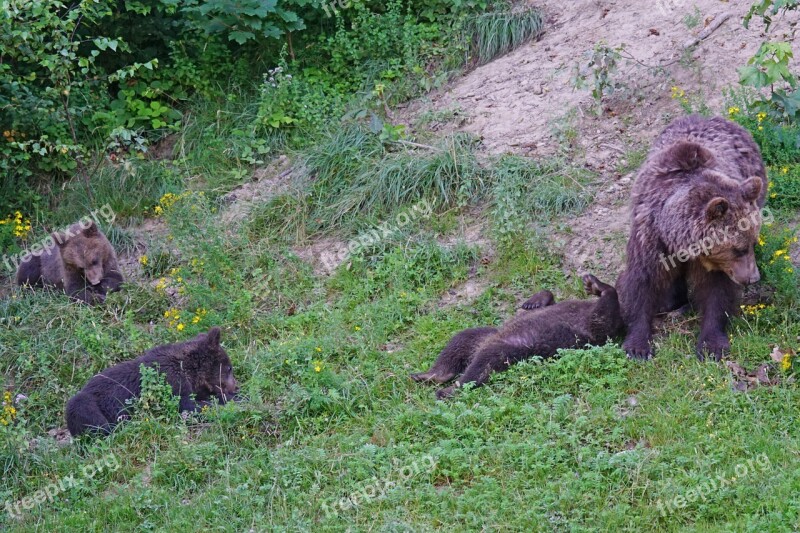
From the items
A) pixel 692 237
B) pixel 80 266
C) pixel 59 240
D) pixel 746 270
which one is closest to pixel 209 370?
pixel 80 266

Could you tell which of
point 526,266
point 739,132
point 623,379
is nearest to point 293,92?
point 526,266

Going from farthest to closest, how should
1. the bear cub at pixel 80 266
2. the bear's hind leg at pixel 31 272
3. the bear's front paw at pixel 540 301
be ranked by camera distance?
the bear's hind leg at pixel 31 272, the bear cub at pixel 80 266, the bear's front paw at pixel 540 301

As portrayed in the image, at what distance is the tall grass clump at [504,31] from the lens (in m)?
12.1

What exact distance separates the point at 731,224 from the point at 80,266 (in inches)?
253

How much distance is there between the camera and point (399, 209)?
34.0ft

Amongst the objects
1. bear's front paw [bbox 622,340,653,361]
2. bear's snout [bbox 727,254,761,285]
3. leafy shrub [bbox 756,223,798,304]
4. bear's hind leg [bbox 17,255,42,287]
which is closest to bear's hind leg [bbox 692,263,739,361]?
bear's snout [bbox 727,254,761,285]

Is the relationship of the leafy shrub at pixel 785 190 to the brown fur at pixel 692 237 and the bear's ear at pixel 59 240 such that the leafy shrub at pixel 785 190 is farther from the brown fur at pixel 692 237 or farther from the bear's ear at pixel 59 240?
the bear's ear at pixel 59 240

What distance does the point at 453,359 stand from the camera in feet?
25.8

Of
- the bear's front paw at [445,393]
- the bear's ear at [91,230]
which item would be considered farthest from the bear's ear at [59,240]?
the bear's front paw at [445,393]

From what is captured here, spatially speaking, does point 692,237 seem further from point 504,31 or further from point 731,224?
point 504,31

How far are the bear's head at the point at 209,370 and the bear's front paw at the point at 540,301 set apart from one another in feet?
8.73

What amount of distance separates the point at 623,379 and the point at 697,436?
89cm

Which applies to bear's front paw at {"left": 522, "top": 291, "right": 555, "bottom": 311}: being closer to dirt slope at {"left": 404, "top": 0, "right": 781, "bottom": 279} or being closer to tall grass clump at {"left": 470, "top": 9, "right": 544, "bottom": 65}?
dirt slope at {"left": 404, "top": 0, "right": 781, "bottom": 279}

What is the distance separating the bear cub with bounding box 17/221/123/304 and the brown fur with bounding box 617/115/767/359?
17.4 ft
